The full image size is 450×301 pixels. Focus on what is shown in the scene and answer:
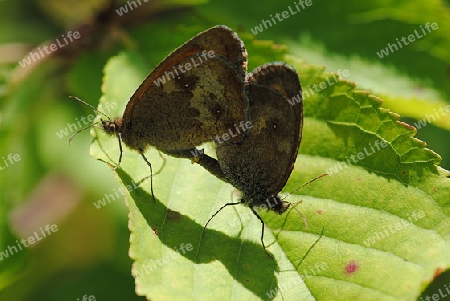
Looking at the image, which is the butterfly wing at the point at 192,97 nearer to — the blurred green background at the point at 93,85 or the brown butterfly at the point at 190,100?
the brown butterfly at the point at 190,100

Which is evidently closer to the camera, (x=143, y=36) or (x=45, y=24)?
(x=143, y=36)

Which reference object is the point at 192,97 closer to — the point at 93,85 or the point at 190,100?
the point at 190,100

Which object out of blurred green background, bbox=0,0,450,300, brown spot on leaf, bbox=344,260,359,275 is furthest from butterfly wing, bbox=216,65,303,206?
brown spot on leaf, bbox=344,260,359,275

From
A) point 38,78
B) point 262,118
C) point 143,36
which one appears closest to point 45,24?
point 38,78

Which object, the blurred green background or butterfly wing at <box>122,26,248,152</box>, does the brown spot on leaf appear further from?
the blurred green background

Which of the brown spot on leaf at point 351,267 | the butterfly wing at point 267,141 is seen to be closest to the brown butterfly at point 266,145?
the butterfly wing at point 267,141

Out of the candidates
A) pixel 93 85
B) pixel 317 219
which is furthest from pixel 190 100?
pixel 317 219

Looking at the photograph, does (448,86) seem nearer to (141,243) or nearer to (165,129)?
(165,129)
